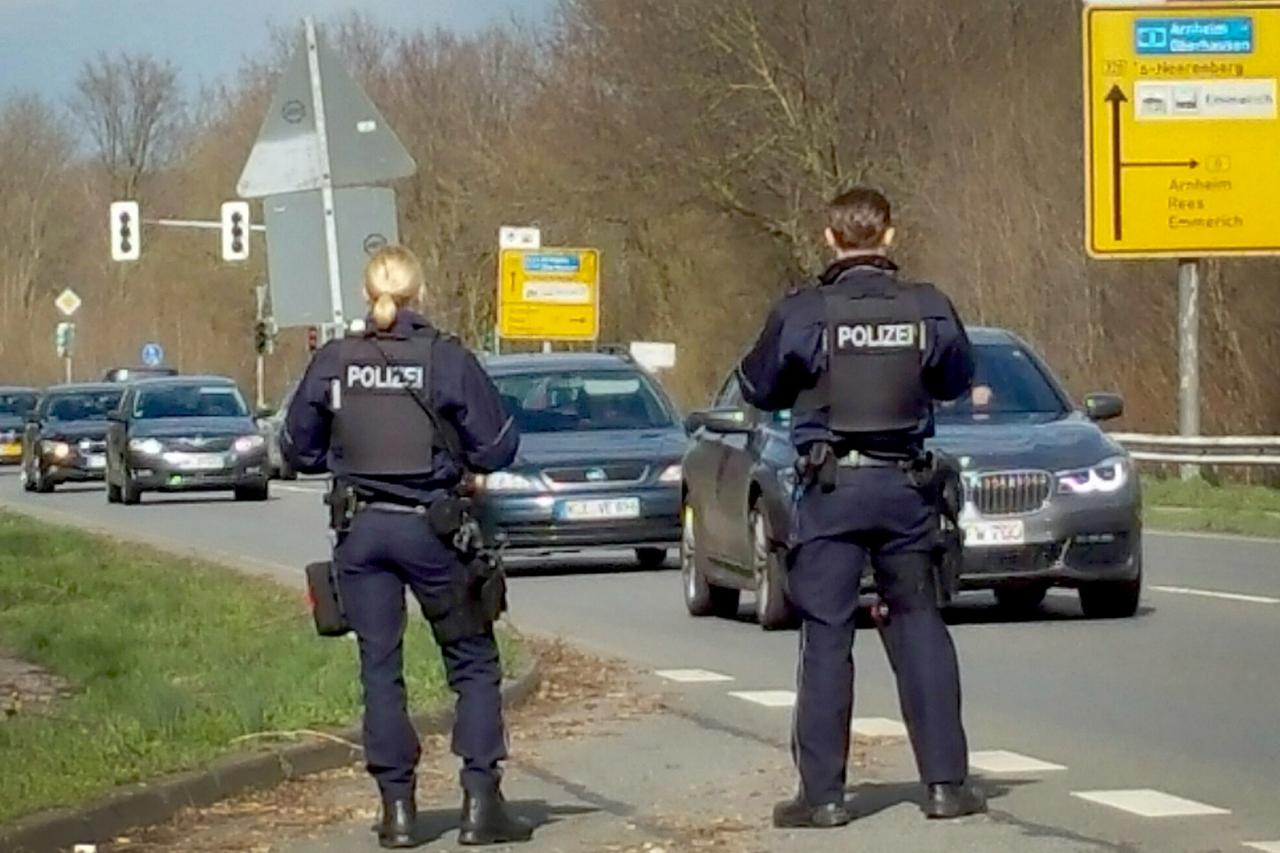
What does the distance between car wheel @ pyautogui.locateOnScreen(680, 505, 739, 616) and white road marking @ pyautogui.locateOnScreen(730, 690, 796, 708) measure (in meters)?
4.83

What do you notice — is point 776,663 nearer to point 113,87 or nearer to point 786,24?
point 786,24

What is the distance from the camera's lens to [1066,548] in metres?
17.2

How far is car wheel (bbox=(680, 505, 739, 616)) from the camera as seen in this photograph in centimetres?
1927

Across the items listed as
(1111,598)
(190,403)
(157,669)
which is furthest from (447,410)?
(190,403)

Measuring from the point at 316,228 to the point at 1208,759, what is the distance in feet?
16.4

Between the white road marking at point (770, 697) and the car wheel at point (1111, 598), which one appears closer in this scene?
the white road marking at point (770, 697)

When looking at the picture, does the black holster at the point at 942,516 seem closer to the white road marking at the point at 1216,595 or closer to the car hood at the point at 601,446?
the white road marking at the point at 1216,595

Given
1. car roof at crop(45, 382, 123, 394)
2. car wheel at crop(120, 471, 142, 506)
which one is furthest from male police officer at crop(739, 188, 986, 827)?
car roof at crop(45, 382, 123, 394)

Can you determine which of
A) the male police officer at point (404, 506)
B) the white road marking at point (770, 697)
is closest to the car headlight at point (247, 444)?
the white road marking at point (770, 697)

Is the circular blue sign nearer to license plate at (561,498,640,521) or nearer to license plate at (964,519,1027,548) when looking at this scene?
license plate at (561,498,640,521)

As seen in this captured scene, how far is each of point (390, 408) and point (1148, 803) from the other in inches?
110

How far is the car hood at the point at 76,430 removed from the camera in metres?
49.8

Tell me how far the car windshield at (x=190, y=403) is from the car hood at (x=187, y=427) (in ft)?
1.87

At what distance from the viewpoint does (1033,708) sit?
13.3 metres
